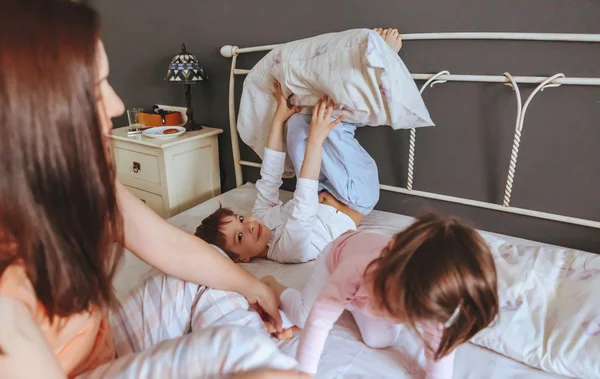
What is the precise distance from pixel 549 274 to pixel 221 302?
84 centimetres

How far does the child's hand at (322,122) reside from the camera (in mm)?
1419

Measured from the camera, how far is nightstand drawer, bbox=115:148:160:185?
6.34ft

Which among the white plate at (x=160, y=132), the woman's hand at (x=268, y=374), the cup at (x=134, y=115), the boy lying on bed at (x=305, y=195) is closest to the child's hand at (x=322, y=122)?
the boy lying on bed at (x=305, y=195)

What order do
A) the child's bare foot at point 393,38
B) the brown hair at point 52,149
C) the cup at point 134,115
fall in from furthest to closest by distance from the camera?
1. the cup at point 134,115
2. the child's bare foot at point 393,38
3. the brown hair at point 52,149

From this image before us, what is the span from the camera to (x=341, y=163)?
153 centimetres

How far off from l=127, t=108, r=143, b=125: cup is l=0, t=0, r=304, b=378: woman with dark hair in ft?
5.72

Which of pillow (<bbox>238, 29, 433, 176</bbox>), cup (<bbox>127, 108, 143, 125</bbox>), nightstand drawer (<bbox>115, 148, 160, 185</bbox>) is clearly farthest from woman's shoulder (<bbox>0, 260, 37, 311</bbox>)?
cup (<bbox>127, 108, 143, 125</bbox>)

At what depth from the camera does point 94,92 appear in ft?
1.66

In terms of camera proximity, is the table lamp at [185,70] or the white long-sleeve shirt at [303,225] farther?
the table lamp at [185,70]

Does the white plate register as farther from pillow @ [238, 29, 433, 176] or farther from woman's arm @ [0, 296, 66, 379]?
woman's arm @ [0, 296, 66, 379]

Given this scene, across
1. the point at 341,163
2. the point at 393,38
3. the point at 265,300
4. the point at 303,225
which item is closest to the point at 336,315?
the point at 265,300

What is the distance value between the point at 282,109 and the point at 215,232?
0.49 metres

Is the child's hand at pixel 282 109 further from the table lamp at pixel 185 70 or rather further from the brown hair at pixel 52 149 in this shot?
the brown hair at pixel 52 149

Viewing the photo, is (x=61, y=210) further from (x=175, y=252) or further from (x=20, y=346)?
(x=175, y=252)
